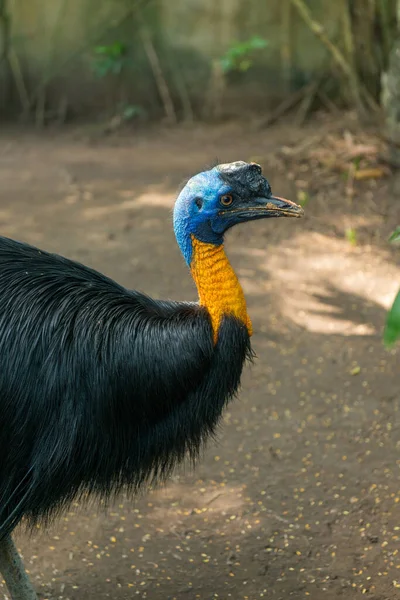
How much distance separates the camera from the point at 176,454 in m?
2.56

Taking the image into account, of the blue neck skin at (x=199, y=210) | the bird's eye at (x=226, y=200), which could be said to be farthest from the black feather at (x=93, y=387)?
the bird's eye at (x=226, y=200)

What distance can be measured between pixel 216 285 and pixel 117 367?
36cm

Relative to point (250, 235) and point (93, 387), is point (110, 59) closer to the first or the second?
point (250, 235)

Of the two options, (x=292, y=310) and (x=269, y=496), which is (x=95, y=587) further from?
(x=292, y=310)

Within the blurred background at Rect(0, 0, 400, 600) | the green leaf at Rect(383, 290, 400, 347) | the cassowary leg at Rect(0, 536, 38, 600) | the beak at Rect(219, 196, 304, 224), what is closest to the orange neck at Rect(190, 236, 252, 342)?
the beak at Rect(219, 196, 304, 224)

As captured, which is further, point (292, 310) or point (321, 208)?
point (321, 208)

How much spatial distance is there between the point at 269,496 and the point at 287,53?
6.52 meters

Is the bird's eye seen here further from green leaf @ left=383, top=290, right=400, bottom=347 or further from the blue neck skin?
green leaf @ left=383, top=290, right=400, bottom=347

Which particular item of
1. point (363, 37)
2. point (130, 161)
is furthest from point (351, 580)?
point (363, 37)

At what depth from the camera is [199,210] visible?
8.23ft

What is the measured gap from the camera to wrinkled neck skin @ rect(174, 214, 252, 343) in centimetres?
247

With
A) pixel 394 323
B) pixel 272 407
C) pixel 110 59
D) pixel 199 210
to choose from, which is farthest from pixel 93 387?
pixel 110 59

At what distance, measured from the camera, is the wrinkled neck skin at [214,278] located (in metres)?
2.47

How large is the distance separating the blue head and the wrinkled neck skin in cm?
2
